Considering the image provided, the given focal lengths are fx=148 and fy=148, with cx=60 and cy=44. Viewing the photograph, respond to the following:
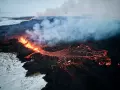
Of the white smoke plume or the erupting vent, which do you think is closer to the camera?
the erupting vent

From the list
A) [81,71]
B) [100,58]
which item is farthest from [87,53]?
[81,71]

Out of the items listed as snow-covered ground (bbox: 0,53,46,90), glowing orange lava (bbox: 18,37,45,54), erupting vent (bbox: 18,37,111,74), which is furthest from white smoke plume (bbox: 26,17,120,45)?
snow-covered ground (bbox: 0,53,46,90)

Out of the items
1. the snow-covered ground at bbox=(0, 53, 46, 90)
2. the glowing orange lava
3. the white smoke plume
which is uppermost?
the white smoke plume

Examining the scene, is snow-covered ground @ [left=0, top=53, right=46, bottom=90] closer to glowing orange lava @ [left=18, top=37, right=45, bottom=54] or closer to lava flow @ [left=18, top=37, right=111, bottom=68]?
lava flow @ [left=18, top=37, right=111, bottom=68]

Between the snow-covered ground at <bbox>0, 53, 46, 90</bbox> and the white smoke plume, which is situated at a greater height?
the white smoke plume

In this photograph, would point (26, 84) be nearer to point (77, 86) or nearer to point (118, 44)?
point (77, 86)

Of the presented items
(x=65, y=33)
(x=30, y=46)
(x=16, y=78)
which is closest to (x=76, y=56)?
(x=16, y=78)

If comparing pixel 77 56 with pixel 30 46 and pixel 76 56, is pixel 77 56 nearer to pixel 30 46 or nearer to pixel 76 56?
pixel 76 56

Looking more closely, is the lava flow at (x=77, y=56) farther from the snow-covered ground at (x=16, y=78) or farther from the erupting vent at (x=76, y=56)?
the snow-covered ground at (x=16, y=78)

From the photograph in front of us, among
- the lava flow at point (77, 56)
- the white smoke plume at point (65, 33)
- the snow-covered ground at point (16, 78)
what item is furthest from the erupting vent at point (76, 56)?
the white smoke plume at point (65, 33)
